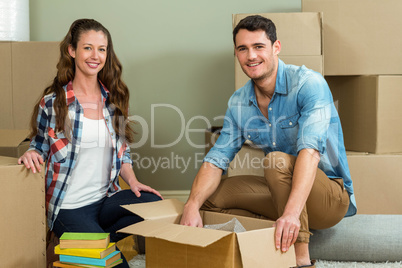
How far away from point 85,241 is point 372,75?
1.43 metres

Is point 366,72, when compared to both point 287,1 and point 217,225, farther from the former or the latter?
point 217,225

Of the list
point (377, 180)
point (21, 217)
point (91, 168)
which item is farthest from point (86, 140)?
point (377, 180)

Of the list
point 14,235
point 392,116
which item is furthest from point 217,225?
point 392,116

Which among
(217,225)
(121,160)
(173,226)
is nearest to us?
(173,226)

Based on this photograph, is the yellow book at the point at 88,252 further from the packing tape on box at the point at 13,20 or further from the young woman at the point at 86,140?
the packing tape on box at the point at 13,20

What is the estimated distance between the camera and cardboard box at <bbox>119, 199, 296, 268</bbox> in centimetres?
113

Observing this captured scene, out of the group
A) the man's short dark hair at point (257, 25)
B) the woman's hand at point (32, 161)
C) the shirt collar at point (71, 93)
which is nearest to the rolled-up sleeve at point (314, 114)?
the man's short dark hair at point (257, 25)

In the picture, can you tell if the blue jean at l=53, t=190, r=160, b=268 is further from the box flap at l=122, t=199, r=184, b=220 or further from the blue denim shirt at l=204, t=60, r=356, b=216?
the blue denim shirt at l=204, t=60, r=356, b=216

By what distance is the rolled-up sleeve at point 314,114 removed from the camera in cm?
144

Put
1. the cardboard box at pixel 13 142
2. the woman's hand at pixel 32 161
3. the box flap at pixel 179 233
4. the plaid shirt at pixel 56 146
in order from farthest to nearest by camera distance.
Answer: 1. the cardboard box at pixel 13 142
2. the plaid shirt at pixel 56 146
3. the woman's hand at pixel 32 161
4. the box flap at pixel 179 233

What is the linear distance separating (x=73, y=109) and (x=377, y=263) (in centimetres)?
121

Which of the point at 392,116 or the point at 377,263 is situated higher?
the point at 392,116

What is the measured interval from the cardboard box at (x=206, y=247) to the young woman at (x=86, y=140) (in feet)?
1.07

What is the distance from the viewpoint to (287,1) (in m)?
2.43
